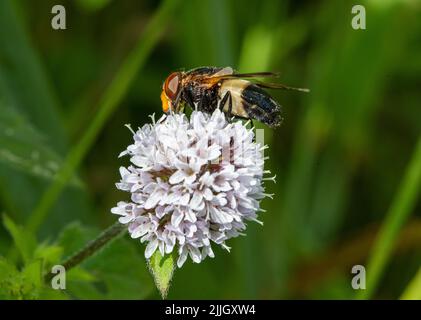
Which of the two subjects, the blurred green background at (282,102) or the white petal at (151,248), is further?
the blurred green background at (282,102)

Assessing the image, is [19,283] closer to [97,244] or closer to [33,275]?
[33,275]

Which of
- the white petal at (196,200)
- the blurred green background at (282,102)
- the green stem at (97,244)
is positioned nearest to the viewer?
the white petal at (196,200)

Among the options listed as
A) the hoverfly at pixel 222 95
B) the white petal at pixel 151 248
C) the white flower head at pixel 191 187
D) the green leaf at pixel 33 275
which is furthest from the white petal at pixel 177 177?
the green leaf at pixel 33 275

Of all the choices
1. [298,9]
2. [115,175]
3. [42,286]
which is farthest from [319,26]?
[42,286]

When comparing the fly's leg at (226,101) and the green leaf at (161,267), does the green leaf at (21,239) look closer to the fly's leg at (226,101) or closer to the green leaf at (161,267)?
the green leaf at (161,267)

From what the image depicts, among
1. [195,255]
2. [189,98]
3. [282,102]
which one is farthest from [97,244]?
[282,102]

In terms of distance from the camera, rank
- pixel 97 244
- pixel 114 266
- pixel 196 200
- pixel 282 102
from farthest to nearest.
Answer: pixel 282 102, pixel 114 266, pixel 97 244, pixel 196 200
